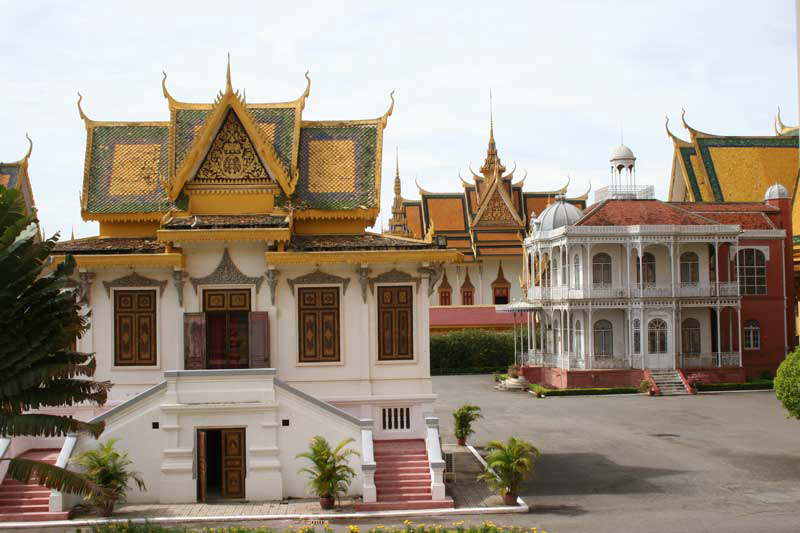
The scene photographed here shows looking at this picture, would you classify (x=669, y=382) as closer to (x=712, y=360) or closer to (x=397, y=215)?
(x=712, y=360)

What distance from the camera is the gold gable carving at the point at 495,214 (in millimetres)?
61219

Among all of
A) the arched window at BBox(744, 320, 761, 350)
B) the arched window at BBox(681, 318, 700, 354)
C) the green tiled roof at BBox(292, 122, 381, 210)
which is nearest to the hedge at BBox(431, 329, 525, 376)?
the arched window at BBox(681, 318, 700, 354)

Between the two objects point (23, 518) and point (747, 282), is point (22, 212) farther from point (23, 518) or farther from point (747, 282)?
point (747, 282)

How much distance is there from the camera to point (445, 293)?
2382 inches

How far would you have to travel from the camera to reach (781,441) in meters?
24.4

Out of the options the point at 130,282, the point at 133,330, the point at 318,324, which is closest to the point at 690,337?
the point at 318,324

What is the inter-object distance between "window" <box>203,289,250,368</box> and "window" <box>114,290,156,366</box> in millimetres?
1228

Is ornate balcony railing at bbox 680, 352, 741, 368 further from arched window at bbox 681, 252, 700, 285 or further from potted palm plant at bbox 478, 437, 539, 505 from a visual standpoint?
potted palm plant at bbox 478, 437, 539, 505

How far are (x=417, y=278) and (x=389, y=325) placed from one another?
1203 mm

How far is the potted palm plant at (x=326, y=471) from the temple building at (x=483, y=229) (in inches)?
1631

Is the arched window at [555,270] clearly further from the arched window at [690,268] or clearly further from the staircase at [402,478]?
the staircase at [402,478]

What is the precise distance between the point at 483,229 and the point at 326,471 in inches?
1754

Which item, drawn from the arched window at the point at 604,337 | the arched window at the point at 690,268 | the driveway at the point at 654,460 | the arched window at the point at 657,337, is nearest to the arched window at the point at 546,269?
the arched window at the point at 604,337

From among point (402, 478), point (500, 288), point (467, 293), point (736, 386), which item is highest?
point (500, 288)
